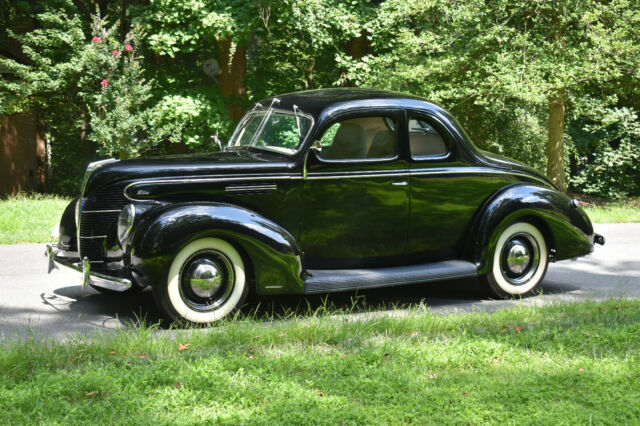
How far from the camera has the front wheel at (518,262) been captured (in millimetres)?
7090

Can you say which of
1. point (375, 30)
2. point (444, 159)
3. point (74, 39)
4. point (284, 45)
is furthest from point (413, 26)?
point (444, 159)

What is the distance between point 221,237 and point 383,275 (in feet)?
5.04

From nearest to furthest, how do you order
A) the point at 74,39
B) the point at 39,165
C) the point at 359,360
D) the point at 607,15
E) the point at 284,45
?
1. the point at 359,360
2. the point at 607,15
3. the point at 74,39
4. the point at 284,45
5. the point at 39,165

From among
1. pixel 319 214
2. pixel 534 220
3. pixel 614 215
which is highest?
pixel 319 214

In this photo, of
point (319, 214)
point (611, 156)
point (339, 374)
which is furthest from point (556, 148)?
point (339, 374)

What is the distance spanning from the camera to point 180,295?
5.79m

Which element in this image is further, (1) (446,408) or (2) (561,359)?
(2) (561,359)

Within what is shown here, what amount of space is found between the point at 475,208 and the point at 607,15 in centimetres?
911

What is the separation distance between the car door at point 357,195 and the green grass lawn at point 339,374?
0.96 m

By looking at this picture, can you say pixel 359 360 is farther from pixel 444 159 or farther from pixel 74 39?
pixel 74 39

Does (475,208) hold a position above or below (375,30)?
below

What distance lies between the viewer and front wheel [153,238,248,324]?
5.74 m

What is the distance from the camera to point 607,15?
14.3 meters

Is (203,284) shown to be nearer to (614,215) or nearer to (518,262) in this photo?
(518,262)
